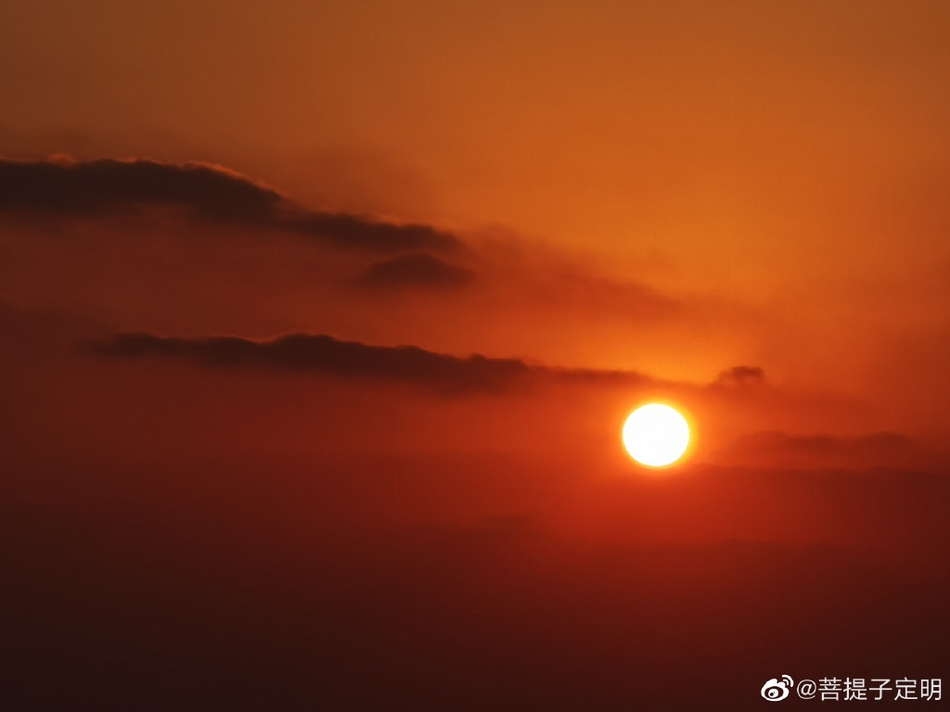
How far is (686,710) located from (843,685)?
47571 mm

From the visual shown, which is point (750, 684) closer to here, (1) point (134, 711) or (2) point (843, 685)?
(2) point (843, 685)

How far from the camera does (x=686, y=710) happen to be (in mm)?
135000

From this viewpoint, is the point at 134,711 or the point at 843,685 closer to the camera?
the point at 843,685

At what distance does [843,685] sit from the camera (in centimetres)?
9750

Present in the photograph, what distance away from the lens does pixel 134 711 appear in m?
128

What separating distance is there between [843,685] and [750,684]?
114 ft

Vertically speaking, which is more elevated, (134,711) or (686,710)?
(686,710)

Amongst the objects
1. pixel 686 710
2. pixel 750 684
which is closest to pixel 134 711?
pixel 686 710

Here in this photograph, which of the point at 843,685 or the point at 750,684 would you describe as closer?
the point at 843,685

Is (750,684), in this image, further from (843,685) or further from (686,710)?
(843,685)

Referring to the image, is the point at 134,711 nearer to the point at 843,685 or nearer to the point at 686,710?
the point at 686,710

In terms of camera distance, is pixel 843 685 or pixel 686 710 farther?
pixel 686 710

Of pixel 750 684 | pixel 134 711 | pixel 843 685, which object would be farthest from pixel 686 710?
pixel 134 711

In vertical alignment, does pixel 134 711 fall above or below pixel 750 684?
below
